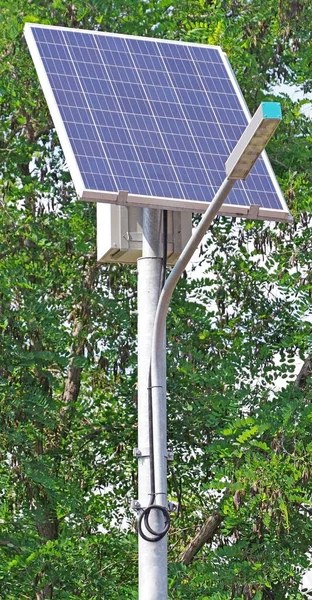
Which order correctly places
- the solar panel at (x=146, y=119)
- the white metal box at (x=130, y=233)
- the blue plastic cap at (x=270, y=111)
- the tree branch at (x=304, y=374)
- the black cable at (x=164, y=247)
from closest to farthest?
the blue plastic cap at (x=270, y=111)
the black cable at (x=164, y=247)
the white metal box at (x=130, y=233)
the solar panel at (x=146, y=119)
the tree branch at (x=304, y=374)

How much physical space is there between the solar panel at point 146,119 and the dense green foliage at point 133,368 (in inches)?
163

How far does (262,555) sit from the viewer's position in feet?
40.4

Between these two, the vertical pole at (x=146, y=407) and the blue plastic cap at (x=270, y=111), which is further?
the vertical pole at (x=146, y=407)

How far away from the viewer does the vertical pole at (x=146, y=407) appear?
6277 mm

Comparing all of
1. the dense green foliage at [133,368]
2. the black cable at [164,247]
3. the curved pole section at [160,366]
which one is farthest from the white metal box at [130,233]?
the dense green foliage at [133,368]

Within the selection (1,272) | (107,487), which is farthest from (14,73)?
(107,487)

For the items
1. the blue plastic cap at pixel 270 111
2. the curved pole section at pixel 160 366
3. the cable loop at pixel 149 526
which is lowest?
the cable loop at pixel 149 526

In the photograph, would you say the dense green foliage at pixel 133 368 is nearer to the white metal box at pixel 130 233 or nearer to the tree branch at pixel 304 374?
the tree branch at pixel 304 374

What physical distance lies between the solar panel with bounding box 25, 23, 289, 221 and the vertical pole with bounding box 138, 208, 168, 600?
381 mm

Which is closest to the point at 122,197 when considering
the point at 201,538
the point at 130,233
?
the point at 130,233

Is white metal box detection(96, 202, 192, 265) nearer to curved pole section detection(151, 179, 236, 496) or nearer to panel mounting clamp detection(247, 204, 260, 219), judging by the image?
panel mounting clamp detection(247, 204, 260, 219)

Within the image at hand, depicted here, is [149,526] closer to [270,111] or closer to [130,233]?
[130,233]

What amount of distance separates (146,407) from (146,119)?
2.31 meters

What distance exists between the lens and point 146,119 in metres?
8.12
